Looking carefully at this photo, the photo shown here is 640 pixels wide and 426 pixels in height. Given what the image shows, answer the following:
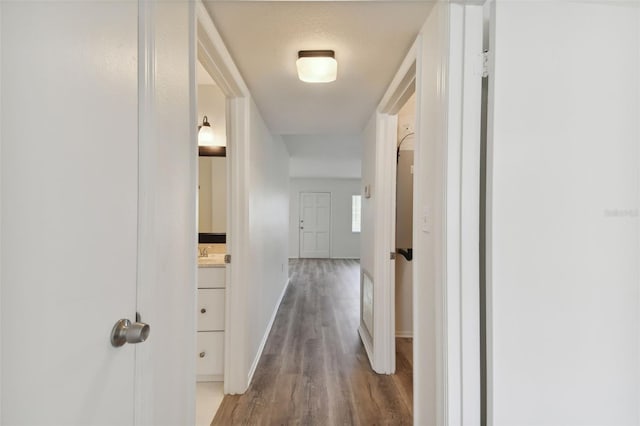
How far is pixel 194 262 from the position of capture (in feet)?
3.88

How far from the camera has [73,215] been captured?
1.98ft

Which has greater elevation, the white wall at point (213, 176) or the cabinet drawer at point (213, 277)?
the white wall at point (213, 176)

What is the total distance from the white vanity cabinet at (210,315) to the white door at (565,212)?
1747 mm

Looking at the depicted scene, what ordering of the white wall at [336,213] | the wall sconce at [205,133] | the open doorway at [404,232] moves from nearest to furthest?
the wall sconce at [205,133] → the open doorway at [404,232] → the white wall at [336,213]

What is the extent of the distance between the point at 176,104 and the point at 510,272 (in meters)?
1.22

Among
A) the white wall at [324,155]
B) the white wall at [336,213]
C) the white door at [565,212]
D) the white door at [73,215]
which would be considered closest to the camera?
the white door at [73,215]

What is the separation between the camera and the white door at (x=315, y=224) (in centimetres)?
854

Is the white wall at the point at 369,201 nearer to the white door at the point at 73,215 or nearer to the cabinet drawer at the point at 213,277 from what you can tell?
the cabinet drawer at the point at 213,277

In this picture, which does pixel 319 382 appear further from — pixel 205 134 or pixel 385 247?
pixel 205 134

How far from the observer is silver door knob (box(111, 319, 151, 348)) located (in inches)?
28.3

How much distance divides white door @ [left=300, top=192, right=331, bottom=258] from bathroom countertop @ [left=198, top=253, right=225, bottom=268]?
5879 mm

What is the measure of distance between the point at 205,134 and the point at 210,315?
57.1 inches

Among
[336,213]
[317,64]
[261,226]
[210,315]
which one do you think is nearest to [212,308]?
[210,315]

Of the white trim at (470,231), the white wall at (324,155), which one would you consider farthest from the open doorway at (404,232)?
the white trim at (470,231)
